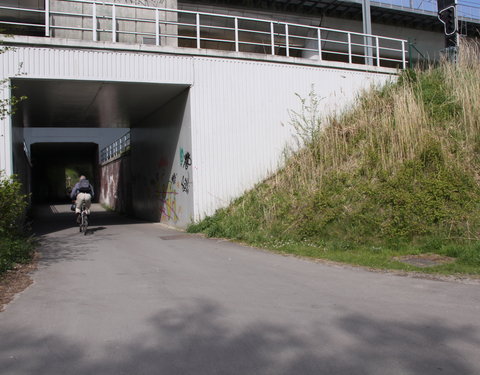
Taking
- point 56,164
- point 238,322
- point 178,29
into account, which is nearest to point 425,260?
point 238,322

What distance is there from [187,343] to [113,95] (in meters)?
11.3

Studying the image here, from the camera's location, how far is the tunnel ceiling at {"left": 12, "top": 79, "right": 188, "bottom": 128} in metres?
12.4

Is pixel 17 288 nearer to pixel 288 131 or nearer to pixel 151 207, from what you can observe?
pixel 288 131

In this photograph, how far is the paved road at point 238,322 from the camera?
3.54 metres

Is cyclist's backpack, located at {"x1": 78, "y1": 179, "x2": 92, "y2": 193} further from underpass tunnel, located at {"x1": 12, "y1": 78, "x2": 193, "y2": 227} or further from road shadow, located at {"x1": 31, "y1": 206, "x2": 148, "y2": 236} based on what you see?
underpass tunnel, located at {"x1": 12, "y1": 78, "x2": 193, "y2": 227}

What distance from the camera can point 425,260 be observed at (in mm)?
7539

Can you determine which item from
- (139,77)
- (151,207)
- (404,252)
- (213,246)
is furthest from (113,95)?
(404,252)

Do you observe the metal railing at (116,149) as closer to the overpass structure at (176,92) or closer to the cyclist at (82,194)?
the overpass structure at (176,92)

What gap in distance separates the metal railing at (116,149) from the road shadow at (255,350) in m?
19.5

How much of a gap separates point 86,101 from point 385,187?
10098 mm

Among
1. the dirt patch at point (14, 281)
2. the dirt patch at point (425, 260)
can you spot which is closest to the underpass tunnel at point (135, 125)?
the dirt patch at point (14, 281)

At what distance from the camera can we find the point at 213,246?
9.99m

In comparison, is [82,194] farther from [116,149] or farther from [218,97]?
[116,149]

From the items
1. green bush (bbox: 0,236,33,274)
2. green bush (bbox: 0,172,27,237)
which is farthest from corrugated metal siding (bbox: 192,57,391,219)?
green bush (bbox: 0,172,27,237)
